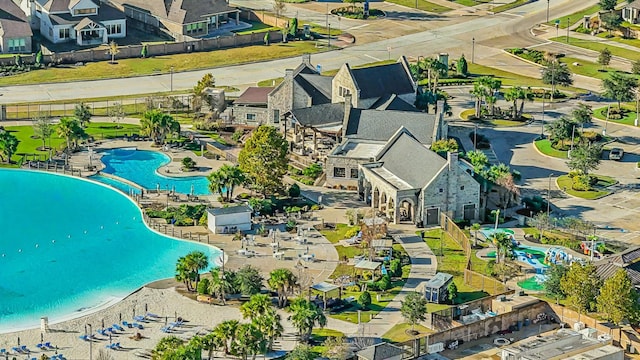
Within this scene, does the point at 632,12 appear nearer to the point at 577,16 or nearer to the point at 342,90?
the point at 577,16

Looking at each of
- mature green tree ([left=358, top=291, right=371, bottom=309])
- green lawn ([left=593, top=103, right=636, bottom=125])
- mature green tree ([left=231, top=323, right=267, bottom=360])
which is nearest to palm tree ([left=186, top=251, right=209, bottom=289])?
mature green tree ([left=358, top=291, right=371, bottom=309])

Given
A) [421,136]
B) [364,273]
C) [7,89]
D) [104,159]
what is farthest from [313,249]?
[7,89]

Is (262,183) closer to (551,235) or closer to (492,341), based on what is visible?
(551,235)

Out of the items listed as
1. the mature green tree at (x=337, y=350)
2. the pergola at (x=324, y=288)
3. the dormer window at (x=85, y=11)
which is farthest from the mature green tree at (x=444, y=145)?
the dormer window at (x=85, y=11)

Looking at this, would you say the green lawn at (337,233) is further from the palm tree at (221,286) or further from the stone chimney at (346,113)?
the stone chimney at (346,113)

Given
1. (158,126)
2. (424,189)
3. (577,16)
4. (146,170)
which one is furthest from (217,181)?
(577,16)

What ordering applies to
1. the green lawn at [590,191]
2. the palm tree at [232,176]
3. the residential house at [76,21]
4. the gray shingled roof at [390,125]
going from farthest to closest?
the residential house at [76,21] < the gray shingled roof at [390,125] < the green lawn at [590,191] < the palm tree at [232,176]
